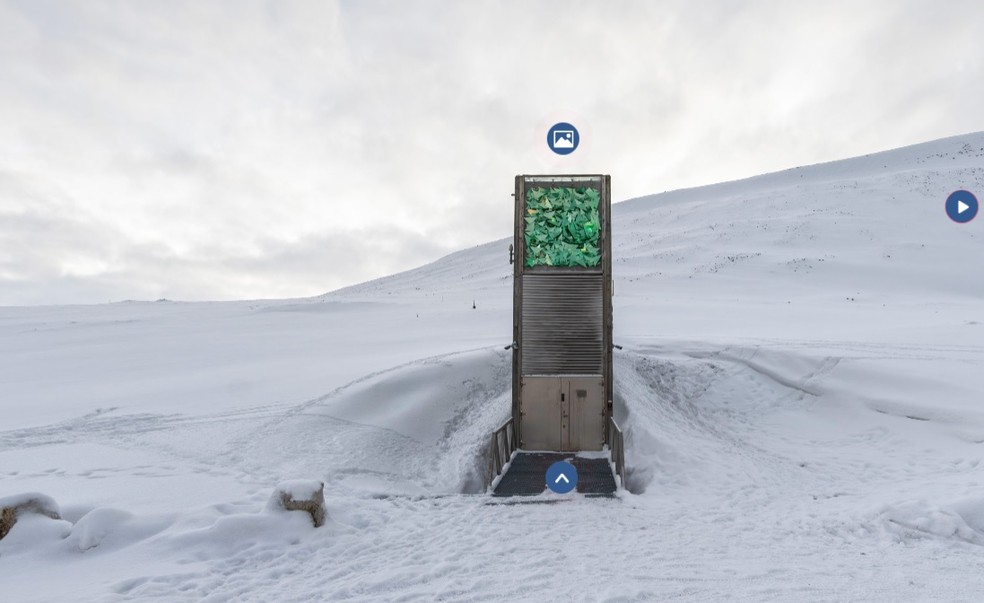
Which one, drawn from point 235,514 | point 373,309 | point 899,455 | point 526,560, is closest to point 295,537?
point 235,514

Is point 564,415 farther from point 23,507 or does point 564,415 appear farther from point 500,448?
point 23,507

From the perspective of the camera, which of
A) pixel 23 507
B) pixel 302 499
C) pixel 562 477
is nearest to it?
pixel 23 507

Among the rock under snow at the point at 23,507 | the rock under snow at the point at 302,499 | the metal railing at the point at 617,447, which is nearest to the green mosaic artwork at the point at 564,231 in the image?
the metal railing at the point at 617,447

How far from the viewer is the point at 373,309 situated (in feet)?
137

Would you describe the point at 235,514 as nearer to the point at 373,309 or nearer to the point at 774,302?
the point at 373,309

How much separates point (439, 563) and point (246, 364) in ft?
61.5

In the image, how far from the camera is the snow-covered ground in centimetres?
895

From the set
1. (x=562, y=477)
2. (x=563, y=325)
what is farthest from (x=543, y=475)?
(x=563, y=325)

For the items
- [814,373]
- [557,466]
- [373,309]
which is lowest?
[557,466]

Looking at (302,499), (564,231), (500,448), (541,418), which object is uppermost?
(564,231)

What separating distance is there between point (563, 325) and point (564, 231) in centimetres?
281

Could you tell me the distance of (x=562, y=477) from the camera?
15305 millimetres

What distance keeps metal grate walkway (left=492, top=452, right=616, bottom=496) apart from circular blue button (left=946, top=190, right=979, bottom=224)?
48740mm

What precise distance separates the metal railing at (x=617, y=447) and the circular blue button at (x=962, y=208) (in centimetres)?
4730
